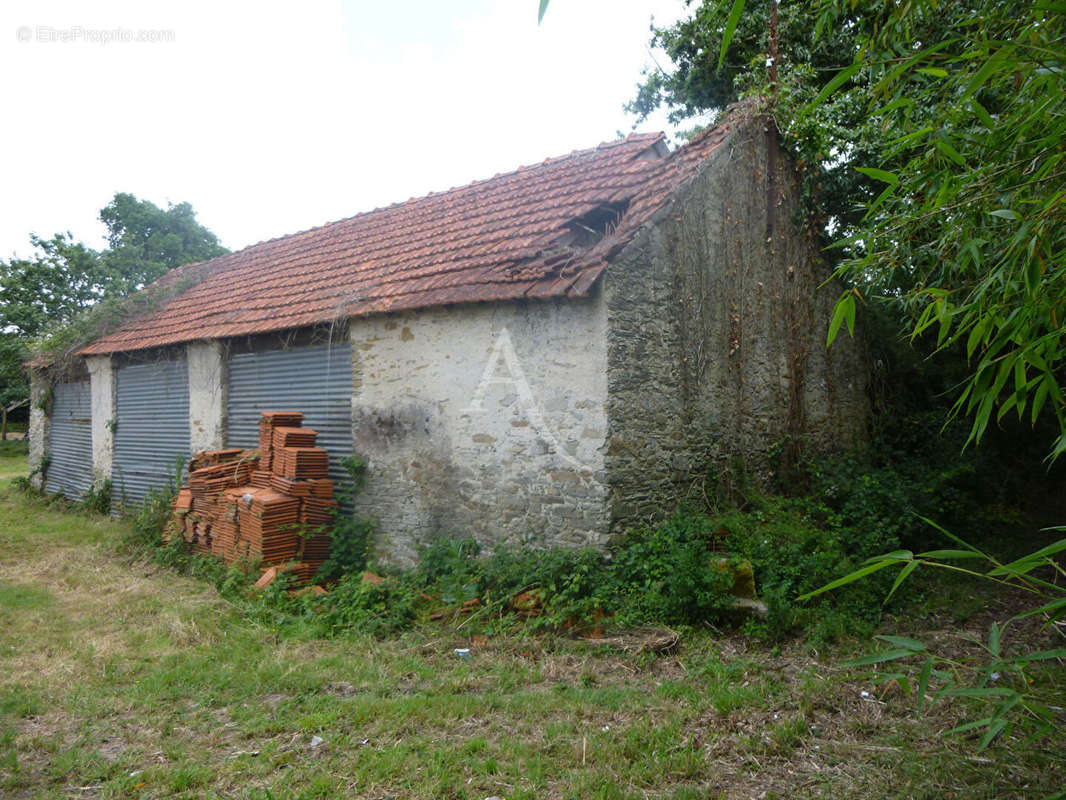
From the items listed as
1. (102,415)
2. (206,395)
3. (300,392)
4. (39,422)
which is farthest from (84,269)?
(300,392)

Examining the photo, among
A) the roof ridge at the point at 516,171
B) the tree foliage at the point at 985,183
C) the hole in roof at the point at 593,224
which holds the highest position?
the roof ridge at the point at 516,171

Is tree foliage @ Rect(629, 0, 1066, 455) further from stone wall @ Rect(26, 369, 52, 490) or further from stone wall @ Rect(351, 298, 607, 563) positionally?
stone wall @ Rect(26, 369, 52, 490)

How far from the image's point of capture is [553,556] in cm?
631

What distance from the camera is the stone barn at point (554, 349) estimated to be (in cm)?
662

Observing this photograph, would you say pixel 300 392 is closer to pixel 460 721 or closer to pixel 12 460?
pixel 460 721

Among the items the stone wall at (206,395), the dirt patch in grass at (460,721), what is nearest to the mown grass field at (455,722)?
the dirt patch in grass at (460,721)

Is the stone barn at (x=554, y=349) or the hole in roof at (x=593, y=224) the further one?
the hole in roof at (x=593, y=224)

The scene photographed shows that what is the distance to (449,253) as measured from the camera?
28.1 ft

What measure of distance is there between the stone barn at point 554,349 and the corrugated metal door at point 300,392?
29mm

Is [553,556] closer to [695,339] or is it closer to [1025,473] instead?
[695,339]

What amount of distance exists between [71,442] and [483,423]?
1141cm

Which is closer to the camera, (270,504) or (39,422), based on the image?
(270,504)

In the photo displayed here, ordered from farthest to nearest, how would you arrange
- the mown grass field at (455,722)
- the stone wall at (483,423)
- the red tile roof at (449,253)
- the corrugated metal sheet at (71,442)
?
the corrugated metal sheet at (71,442) < the red tile roof at (449,253) < the stone wall at (483,423) < the mown grass field at (455,722)

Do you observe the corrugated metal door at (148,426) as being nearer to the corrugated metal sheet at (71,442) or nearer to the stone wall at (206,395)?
the stone wall at (206,395)
